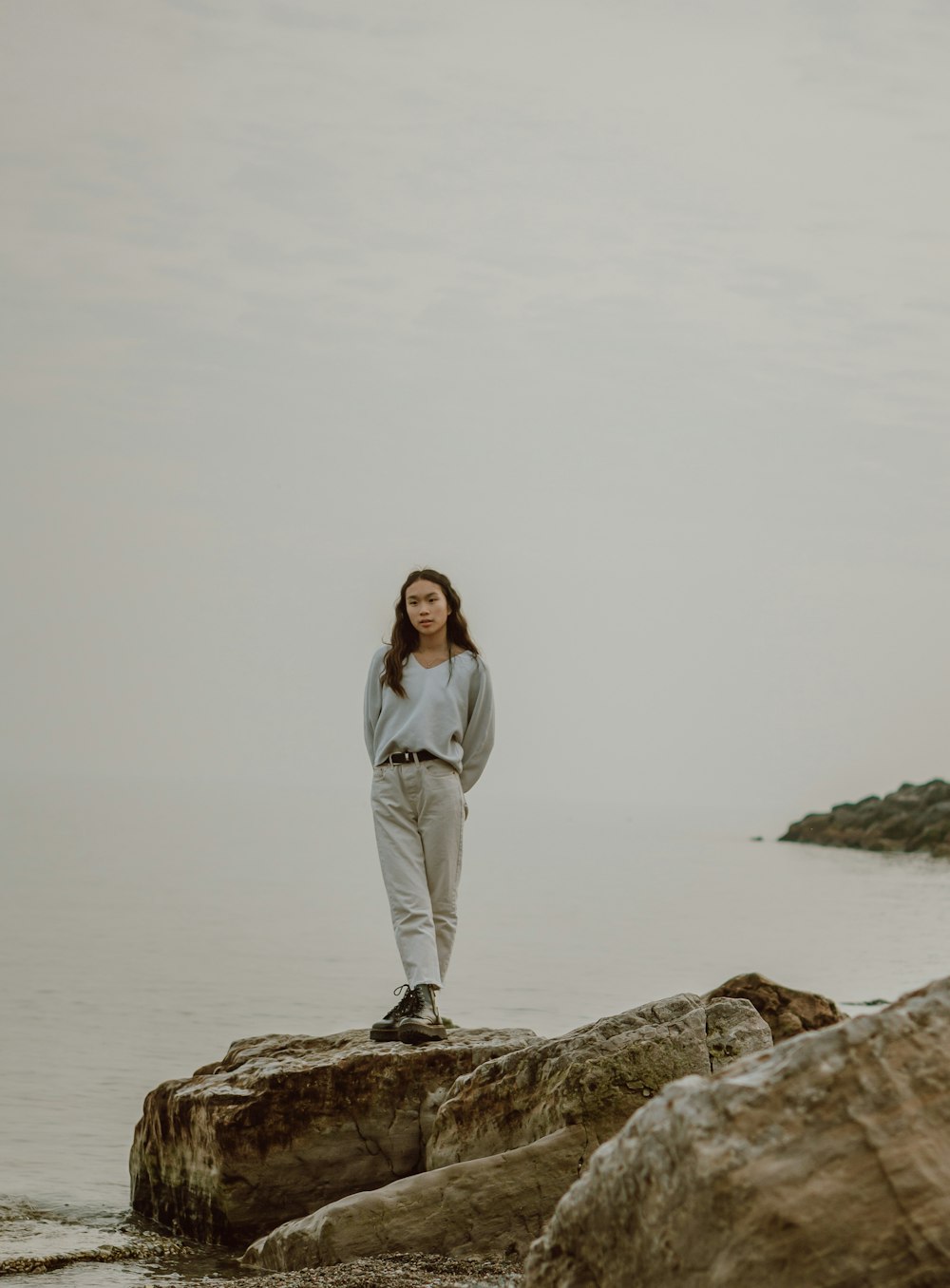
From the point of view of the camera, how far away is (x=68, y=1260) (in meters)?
5.98

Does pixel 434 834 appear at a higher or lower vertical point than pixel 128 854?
lower

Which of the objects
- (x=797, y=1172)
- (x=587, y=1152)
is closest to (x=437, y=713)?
(x=587, y=1152)

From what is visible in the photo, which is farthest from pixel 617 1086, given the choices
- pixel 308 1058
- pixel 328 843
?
pixel 328 843

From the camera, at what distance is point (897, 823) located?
60562 millimetres

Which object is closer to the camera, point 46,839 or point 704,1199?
point 704,1199

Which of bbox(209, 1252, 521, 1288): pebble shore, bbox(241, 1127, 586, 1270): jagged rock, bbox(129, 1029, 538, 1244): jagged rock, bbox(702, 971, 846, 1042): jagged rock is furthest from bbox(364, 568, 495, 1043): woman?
bbox(209, 1252, 521, 1288): pebble shore

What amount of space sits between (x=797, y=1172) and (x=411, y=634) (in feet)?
15.0

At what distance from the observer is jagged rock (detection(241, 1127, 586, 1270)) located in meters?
5.09

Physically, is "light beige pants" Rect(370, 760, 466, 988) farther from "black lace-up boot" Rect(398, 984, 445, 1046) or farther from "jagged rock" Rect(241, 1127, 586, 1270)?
"jagged rock" Rect(241, 1127, 586, 1270)

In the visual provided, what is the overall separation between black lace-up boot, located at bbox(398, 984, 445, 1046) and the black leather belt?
1.07m

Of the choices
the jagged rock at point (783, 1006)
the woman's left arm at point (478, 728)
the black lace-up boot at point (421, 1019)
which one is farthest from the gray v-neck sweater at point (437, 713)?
the jagged rock at point (783, 1006)

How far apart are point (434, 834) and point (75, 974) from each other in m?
11.0

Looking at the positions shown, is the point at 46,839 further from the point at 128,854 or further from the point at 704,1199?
the point at 704,1199

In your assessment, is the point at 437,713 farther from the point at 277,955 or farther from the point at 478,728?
the point at 277,955
